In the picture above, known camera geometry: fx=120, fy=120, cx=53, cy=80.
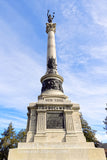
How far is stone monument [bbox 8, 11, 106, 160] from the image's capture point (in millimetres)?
7355

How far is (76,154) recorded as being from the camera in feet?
24.3

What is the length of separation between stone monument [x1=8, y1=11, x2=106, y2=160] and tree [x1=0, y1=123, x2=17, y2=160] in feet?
54.6

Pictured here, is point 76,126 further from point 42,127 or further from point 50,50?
point 50,50

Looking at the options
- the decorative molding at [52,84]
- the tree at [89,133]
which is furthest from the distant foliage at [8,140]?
the decorative molding at [52,84]

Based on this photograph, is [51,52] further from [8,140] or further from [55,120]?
[8,140]

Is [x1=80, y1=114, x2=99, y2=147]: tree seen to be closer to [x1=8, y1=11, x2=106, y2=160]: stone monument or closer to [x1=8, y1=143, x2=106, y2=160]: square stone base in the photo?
[x1=8, y1=11, x2=106, y2=160]: stone monument

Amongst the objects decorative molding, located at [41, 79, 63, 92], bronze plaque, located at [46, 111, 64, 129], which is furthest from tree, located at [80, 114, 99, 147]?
bronze plaque, located at [46, 111, 64, 129]

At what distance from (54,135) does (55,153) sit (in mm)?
1522

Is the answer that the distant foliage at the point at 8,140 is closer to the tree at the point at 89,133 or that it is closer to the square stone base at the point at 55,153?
the tree at the point at 89,133

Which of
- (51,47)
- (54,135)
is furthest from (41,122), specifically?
(51,47)

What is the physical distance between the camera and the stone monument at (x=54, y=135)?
7355 millimetres

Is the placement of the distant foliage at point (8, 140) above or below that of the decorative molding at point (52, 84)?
below

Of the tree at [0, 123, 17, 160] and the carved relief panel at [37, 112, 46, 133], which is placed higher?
the carved relief panel at [37, 112, 46, 133]

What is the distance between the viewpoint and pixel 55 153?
24.3 feet
